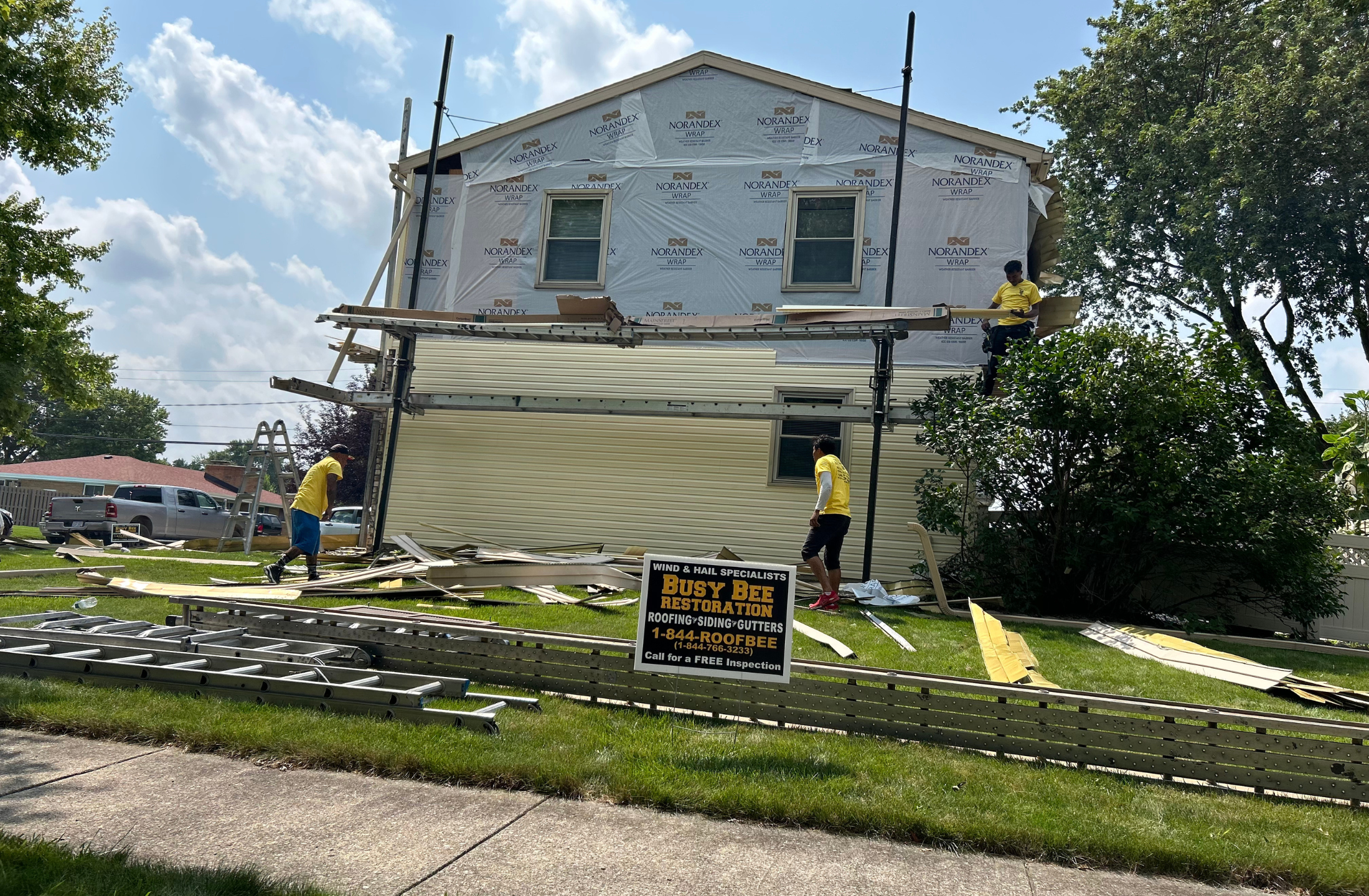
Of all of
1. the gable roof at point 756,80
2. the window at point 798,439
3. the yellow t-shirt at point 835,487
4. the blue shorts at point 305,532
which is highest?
the gable roof at point 756,80

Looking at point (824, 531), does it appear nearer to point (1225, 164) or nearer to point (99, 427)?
point (1225, 164)

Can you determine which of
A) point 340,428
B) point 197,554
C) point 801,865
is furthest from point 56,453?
point 801,865

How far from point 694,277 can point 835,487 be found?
6.52 m

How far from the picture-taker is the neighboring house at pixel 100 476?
50.0 metres

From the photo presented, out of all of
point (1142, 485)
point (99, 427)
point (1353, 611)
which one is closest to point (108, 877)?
point (1142, 485)

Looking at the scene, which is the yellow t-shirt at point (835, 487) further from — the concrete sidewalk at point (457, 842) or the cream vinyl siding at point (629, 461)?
the concrete sidewalk at point (457, 842)

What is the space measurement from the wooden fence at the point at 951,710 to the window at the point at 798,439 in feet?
28.4

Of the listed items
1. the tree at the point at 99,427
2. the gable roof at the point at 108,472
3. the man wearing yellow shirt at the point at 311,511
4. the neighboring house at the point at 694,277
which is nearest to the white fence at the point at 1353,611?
the neighboring house at the point at 694,277

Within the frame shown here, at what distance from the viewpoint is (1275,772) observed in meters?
4.65

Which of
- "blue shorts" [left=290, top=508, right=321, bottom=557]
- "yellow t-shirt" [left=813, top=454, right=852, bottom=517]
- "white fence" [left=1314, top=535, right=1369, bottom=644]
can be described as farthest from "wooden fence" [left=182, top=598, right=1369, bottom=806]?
"white fence" [left=1314, top=535, right=1369, bottom=644]

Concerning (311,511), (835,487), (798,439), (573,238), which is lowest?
(311,511)

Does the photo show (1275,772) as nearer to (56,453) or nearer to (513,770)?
(513,770)

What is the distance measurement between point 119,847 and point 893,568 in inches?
463

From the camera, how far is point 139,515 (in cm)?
2617
